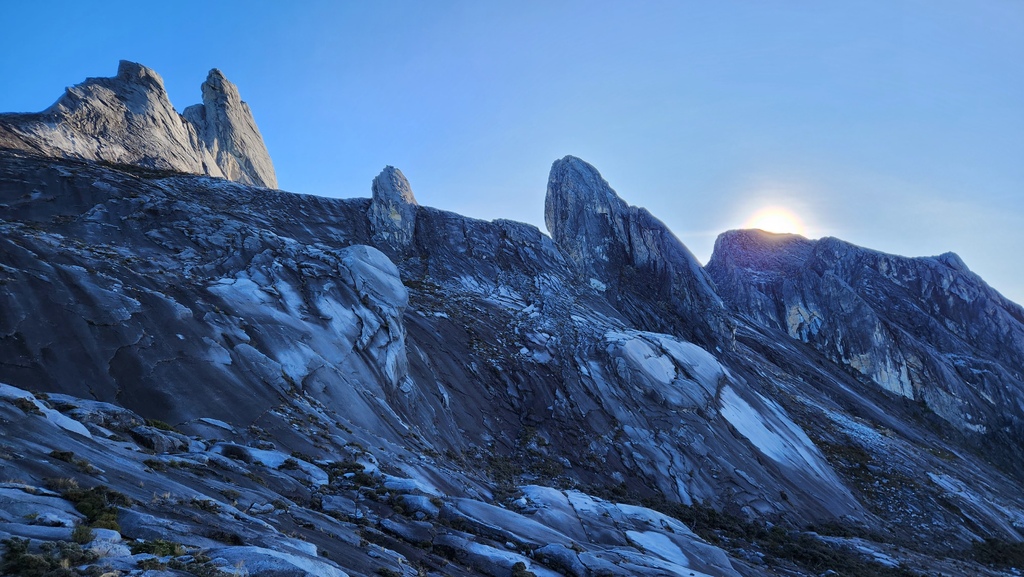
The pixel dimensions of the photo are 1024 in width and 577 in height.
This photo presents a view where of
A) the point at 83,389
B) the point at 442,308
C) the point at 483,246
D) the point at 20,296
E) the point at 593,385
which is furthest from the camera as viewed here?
the point at 483,246

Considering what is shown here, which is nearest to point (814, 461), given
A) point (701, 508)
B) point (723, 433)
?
point (723, 433)

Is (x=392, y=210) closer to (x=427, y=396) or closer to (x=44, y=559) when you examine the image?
(x=427, y=396)

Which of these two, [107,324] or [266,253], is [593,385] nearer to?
[266,253]

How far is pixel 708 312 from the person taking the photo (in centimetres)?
6788

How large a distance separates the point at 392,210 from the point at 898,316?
93374 millimetres

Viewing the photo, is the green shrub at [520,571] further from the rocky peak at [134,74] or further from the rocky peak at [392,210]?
the rocky peak at [134,74]

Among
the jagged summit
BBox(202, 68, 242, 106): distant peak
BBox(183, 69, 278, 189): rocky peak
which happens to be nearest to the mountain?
BBox(183, 69, 278, 189): rocky peak

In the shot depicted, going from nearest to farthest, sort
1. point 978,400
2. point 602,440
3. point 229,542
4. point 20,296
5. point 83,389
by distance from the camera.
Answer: point 229,542
point 83,389
point 20,296
point 602,440
point 978,400

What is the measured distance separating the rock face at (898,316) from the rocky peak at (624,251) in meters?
27.0

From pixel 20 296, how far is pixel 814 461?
5759 cm

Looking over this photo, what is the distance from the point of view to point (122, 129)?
195 feet

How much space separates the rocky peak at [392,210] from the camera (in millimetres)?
63812

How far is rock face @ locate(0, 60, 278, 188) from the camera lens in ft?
165

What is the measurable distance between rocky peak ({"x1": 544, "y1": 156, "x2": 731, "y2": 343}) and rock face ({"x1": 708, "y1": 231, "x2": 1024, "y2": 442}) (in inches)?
1064
